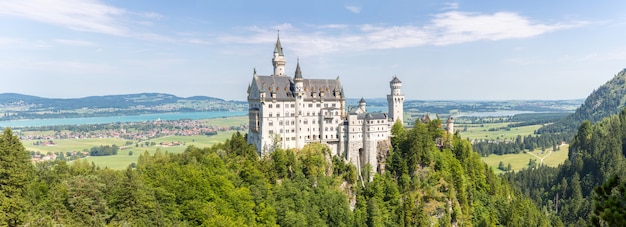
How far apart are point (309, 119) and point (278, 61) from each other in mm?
14413

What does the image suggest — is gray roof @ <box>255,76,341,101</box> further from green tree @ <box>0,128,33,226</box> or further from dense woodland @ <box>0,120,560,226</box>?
green tree @ <box>0,128,33,226</box>

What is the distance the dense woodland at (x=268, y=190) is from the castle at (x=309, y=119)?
9.95 feet

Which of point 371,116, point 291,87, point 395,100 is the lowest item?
point 371,116

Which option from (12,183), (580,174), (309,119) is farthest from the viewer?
(580,174)

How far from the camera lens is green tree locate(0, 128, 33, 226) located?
4628 cm

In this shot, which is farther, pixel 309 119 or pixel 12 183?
pixel 309 119

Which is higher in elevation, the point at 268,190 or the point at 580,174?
the point at 268,190

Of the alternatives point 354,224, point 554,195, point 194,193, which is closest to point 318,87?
point 354,224

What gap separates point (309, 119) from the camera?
87.8 m

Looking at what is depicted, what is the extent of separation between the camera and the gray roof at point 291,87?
85000 mm

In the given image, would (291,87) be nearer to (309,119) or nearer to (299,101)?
(299,101)

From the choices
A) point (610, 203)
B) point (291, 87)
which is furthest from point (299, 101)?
point (610, 203)

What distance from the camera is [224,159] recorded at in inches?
3157

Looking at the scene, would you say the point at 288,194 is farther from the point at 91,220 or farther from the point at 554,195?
the point at 554,195
